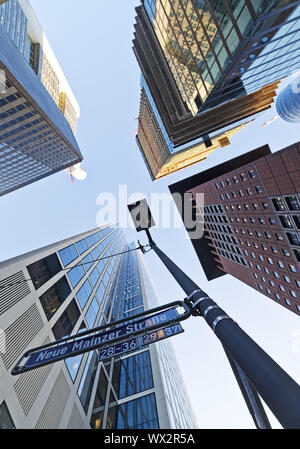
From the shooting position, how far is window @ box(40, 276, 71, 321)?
724 inches

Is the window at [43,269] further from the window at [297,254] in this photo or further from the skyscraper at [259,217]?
the window at [297,254]

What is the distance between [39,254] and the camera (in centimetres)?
1970

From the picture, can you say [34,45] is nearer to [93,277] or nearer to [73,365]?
[93,277]

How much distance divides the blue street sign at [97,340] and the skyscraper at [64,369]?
377 mm

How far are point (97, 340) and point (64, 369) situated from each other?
54.0 ft

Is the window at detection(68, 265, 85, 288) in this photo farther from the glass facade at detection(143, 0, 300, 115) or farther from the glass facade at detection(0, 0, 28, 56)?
the glass facade at detection(0, 0, 28, 56)

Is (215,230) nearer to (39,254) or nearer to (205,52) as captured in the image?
(205,52)

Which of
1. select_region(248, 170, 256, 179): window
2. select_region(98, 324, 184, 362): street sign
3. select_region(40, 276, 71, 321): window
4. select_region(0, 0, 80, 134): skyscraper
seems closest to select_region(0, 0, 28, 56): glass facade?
select_region(0, 0, 80, 134): skyscraper

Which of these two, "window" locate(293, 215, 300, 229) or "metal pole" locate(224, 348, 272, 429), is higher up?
"metal pole" locate(224, 348, 272, 429)

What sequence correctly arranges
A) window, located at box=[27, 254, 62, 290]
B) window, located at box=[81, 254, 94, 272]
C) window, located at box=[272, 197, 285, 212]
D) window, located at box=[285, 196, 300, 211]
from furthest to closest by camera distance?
1. window, located at box=[81, 254, 94, 272]
2. window, located at box=[272, 197, 285, 212]
3. window, located at box=[285, 196, 300, 211]
4. window, located at box=[27, 254, 62, 290]

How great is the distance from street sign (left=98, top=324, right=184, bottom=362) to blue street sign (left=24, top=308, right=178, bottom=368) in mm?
391

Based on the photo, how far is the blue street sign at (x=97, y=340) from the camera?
5.14 m

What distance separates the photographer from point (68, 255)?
1080 inches

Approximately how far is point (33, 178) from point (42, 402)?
85712 mm
